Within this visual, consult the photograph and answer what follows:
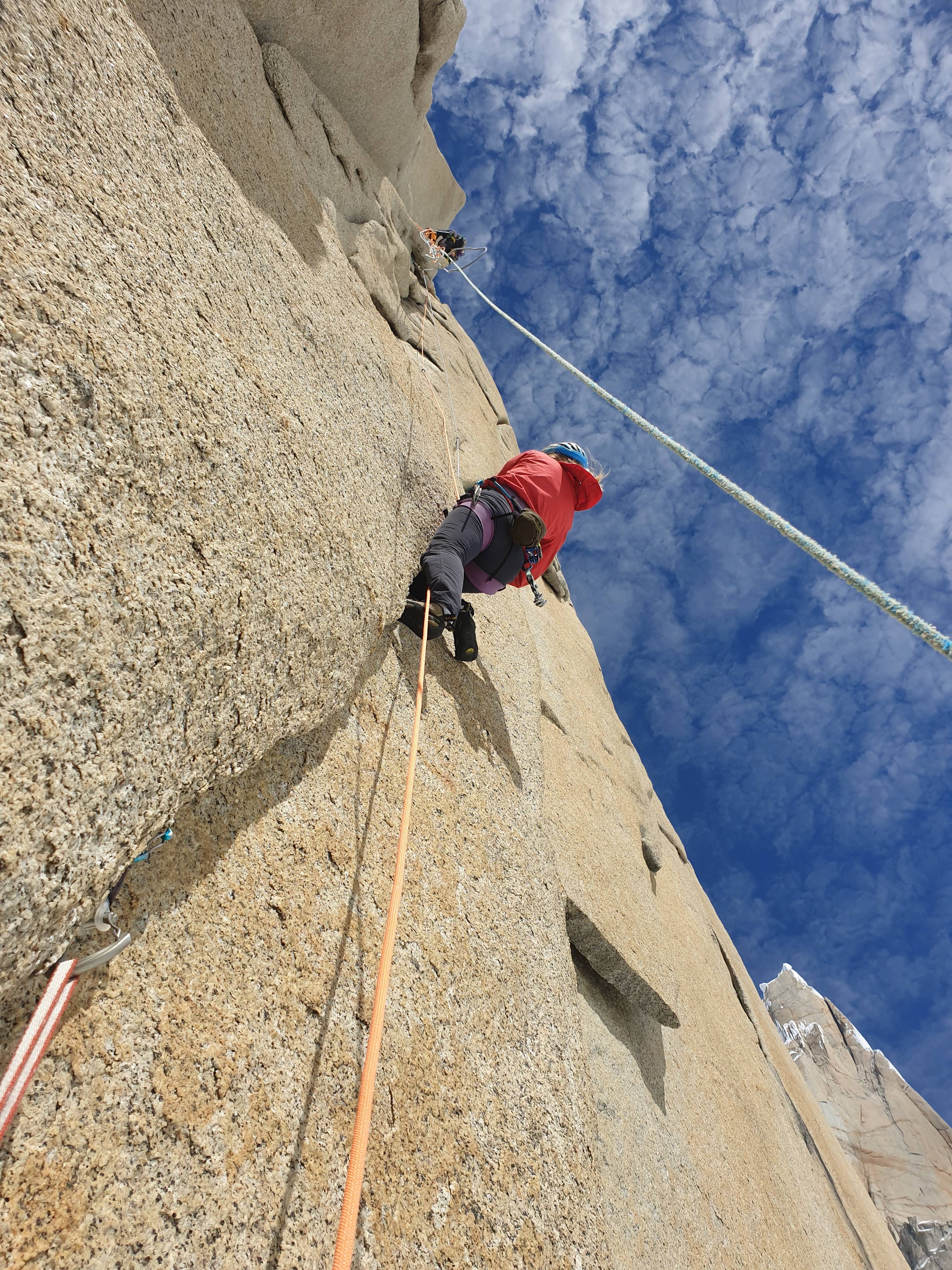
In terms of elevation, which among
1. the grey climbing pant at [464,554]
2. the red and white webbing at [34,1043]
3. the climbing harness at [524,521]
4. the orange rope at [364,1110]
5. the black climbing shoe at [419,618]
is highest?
the climbing harness at [524,521]

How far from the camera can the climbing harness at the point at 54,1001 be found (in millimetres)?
1113

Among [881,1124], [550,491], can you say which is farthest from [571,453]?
[881,1124]

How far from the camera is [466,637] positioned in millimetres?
3568

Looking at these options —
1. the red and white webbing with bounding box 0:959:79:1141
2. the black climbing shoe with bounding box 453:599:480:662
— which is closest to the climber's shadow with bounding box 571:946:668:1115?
the black climbing shoe with bounding box 453:599:480:662

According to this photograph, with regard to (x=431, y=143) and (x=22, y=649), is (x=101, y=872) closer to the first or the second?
(x=22, y=649)

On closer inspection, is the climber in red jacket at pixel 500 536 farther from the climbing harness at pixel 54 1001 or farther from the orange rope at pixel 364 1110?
the climbing harness at pixel 54 1001

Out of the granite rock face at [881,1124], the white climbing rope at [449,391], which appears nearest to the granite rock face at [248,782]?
the white climbing rope at [449,391]

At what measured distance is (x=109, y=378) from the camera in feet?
4.93

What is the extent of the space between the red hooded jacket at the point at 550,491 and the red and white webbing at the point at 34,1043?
3.24 meters

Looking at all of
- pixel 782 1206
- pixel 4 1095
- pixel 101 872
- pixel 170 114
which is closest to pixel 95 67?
pixel 170 114

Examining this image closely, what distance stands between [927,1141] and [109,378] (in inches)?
807

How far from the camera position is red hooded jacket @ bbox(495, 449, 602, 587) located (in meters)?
4.27

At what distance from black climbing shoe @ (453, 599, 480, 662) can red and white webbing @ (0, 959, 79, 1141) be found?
8.10ft

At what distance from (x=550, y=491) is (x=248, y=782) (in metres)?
2.99
